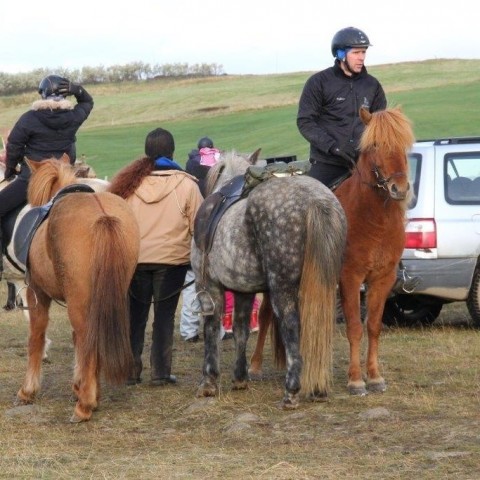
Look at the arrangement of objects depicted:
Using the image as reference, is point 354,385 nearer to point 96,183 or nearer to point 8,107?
point 96,183

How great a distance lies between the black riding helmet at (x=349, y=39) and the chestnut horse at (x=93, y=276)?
7.70 ft

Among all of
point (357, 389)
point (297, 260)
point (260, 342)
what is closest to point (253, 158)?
point (260, 342)

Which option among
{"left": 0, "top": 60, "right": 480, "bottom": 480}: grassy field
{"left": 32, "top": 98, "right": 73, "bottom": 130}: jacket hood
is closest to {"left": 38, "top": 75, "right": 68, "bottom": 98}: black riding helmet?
{"left": 32, "top": 98, "right": 73, "bottom": 130}: jacket hood

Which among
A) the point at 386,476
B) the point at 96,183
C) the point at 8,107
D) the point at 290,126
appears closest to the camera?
the point at 386,476

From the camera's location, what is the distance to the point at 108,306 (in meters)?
7.77

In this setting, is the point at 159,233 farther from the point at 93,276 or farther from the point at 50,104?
the point at 50,104

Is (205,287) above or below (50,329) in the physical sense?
above

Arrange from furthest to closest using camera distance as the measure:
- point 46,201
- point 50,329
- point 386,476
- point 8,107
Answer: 1. point 8,107
2. point 50,329
3. point 46,201
4. point 386,476

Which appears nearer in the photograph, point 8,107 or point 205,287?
point 205,287

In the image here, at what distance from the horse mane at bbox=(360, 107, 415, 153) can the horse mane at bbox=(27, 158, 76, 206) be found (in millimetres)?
2516

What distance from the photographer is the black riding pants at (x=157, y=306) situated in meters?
9.30

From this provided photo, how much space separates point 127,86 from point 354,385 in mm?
69521

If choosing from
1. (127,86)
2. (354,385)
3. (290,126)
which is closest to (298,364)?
(354,385)

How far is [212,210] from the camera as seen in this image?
8672 mm
